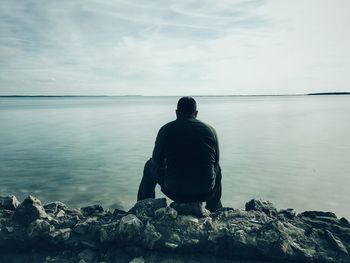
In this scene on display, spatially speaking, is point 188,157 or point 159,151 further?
point 159,151

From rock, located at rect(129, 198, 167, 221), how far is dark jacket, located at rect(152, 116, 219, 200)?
51 centimetres

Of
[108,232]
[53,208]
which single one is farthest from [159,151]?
[53,208]

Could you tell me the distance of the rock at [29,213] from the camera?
614 centimetres

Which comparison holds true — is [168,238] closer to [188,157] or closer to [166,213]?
[166,213]

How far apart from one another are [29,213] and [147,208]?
218 centimetres

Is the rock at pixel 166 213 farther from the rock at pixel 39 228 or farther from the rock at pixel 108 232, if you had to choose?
the rock at pixel 39 228

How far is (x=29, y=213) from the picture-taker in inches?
243

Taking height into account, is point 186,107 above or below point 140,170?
above

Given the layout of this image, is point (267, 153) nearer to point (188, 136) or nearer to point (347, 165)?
point (347, 165)

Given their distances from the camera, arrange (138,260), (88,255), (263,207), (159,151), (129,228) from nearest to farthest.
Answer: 1. (138,260)
2. (88,255)
3. (129,228)
4. (159,151)
5. (263,207)

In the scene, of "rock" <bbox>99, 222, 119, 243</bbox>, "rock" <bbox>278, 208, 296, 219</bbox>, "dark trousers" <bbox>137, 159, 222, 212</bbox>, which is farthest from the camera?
"rock" <bbox>278, 208, 296, 219</bbox>

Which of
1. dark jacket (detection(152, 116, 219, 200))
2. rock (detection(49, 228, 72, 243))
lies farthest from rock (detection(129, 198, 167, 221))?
rock (detection(49, 228, 72, 243))

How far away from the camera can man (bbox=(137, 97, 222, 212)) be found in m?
5.87

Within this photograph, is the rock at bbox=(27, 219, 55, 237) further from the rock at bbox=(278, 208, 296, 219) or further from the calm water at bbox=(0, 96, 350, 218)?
the rock at bbox=(278, 208, 296, 219)
